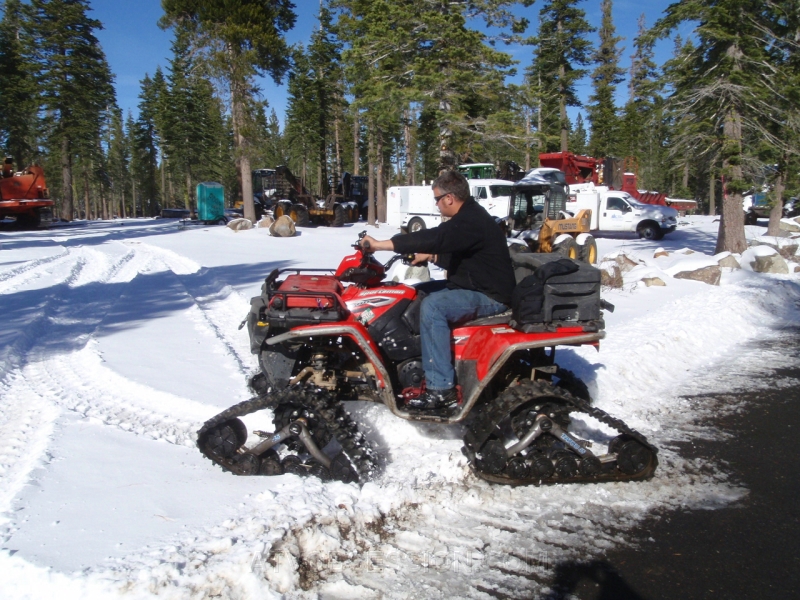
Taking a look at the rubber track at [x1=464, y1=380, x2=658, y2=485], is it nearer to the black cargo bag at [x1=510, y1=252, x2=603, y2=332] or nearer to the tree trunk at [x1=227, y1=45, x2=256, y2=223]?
the black cargo bag at [x1=510, y1=252, x2=603, y2=332]

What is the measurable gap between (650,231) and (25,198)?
92.6 feet

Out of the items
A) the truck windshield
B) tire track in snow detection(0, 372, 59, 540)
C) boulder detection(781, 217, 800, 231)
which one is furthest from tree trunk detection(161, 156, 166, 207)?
tire track in snow detection(0, 372, 59, 540)

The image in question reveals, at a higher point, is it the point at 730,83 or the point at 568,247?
the point at 730,83

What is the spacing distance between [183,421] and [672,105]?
16238 millimetres

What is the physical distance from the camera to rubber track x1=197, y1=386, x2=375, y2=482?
3797 mm

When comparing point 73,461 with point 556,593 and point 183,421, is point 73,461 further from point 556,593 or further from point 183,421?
point 556,593

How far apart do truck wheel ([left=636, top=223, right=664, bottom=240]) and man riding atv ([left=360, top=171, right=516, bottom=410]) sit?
23209mm

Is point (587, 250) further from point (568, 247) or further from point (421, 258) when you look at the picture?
point (421, 258)

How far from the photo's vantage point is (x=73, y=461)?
3961 millimetres

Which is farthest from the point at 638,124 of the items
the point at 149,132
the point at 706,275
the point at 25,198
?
the point at 149,132

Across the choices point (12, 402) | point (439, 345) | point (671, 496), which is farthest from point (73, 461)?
point (671, 496)

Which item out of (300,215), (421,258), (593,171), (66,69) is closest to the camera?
(421,258)

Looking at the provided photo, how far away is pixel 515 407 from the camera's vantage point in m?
3.90

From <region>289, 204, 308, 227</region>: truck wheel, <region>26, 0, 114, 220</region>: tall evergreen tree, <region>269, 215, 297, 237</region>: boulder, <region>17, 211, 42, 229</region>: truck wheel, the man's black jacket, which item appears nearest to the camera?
the man's black jacket
